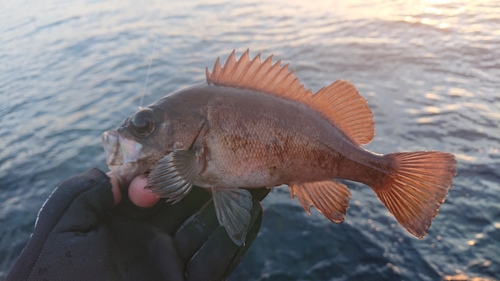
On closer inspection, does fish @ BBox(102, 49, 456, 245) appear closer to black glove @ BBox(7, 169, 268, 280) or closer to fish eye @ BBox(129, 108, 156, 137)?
fish eye @ BBox(129, 108, 156, 137)

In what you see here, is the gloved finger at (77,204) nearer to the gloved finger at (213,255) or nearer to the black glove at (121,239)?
the black glove at (121,239)

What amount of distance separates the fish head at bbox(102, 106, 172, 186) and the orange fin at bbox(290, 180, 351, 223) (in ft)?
3.70

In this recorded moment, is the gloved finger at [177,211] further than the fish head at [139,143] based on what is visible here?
Yes

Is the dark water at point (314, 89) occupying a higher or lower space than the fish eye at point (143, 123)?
lower

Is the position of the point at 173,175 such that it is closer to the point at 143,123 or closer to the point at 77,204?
the point at 143,123

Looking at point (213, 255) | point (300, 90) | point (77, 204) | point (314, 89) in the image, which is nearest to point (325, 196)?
point (300, 90)

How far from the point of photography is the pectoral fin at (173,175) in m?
2.40

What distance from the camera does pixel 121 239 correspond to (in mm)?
2770

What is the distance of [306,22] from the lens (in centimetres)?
1407

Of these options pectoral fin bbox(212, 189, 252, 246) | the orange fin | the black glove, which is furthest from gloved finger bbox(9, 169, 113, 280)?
the orange fin

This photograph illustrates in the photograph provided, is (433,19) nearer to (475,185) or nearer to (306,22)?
(306,22)

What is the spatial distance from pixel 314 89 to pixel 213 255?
6.06 meters

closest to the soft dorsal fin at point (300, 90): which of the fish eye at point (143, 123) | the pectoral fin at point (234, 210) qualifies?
the fish eye at point (143, 123)

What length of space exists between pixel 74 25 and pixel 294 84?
683 inches
